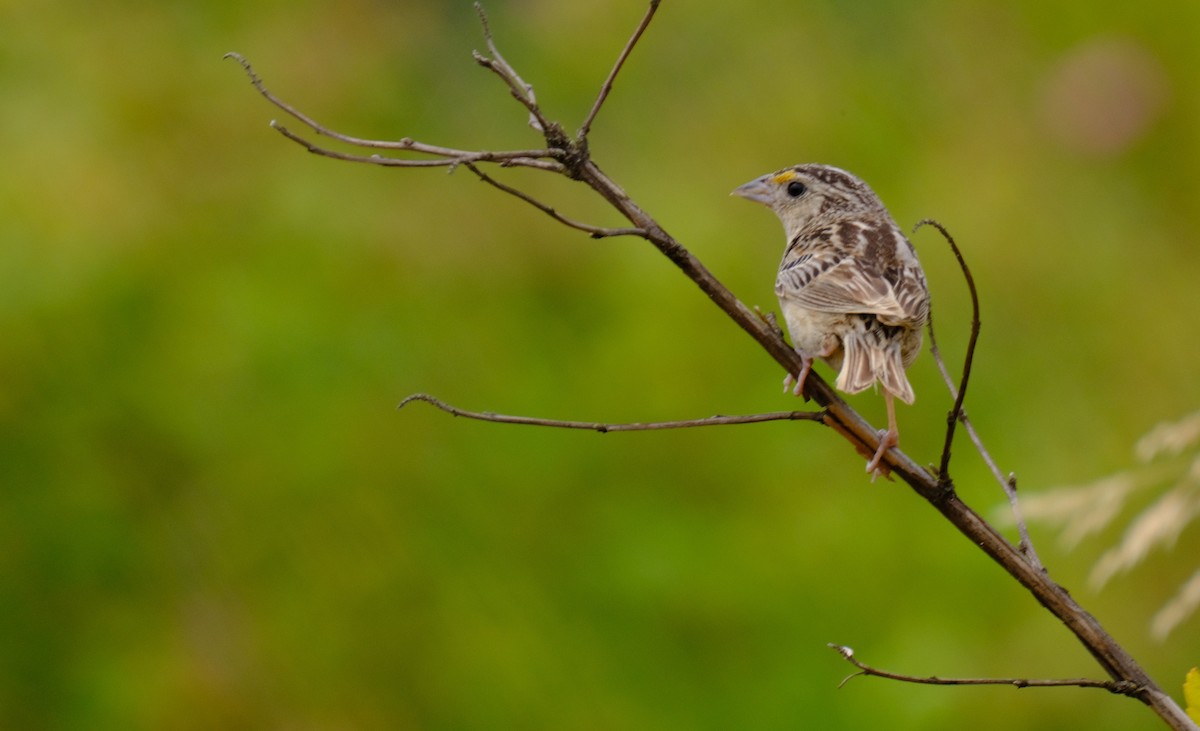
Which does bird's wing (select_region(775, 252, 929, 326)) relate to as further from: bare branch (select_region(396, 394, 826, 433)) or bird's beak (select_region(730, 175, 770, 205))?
bare branch (select_region(396, 394, 826, 433))

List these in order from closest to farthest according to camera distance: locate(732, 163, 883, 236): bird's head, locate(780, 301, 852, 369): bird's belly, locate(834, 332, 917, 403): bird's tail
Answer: locate(834, 332, 917, 403): bird's tail, locate(780, 301, 852, 369): bird's belly, locate(732, 163, 883, 236): bird's head

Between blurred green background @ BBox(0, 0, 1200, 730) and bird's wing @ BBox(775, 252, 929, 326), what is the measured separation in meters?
2.56

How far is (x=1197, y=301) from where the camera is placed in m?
6.45

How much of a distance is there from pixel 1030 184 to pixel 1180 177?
0.67m

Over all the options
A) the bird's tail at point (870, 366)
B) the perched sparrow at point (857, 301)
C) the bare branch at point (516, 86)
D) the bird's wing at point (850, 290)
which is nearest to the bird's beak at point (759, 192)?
the perched sparrow at point (857, 301)

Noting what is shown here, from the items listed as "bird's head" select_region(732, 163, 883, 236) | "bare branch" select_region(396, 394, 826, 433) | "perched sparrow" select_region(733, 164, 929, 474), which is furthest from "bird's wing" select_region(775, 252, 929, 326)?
"bare branch" select_region(396, 394, 826, 433)

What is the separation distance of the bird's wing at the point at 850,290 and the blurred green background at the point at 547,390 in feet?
8.39

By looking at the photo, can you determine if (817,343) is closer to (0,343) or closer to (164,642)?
(164,642)

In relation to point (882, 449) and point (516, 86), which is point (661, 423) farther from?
point (516, 86)

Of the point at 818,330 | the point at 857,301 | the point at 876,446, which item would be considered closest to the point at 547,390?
the point at 818,330

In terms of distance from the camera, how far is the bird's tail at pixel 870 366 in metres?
2.94

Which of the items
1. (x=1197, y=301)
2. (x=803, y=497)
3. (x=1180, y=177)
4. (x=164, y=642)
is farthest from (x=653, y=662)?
(x=1180, y=177)

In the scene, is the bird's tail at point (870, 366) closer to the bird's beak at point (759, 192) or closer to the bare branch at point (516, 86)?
the bare branch at point (516, 86)

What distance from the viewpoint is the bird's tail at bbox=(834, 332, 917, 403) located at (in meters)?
2.94
